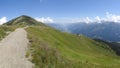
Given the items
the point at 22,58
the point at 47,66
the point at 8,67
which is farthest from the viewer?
the point at 22,58

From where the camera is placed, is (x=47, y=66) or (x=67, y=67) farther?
(x=67, y=67)

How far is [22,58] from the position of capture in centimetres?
2534

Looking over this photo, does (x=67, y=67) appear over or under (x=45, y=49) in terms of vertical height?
under

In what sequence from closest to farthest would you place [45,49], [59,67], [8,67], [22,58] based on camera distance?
[8,67] → [59,67] → [22,58] → [45,49]

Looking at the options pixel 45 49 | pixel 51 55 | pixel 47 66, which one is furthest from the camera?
pixel 45 49

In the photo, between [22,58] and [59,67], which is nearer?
[59,67]

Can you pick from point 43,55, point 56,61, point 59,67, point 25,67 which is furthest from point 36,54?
point 25,67

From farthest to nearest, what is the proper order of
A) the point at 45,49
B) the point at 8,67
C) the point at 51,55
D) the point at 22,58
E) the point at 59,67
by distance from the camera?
the point at 45,49 < the point at 51,55 < the point at 22,58 < the point at 59,67 < the point at 8,67

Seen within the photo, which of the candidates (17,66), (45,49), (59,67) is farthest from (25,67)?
(45,49)

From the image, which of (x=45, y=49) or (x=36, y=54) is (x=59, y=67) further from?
(x=45, y=49)

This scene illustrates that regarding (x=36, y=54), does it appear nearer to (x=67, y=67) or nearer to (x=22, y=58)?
(x=22, y=58)

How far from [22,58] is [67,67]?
5149 millimetres

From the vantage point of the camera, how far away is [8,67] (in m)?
20.5

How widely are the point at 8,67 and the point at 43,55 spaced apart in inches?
259
